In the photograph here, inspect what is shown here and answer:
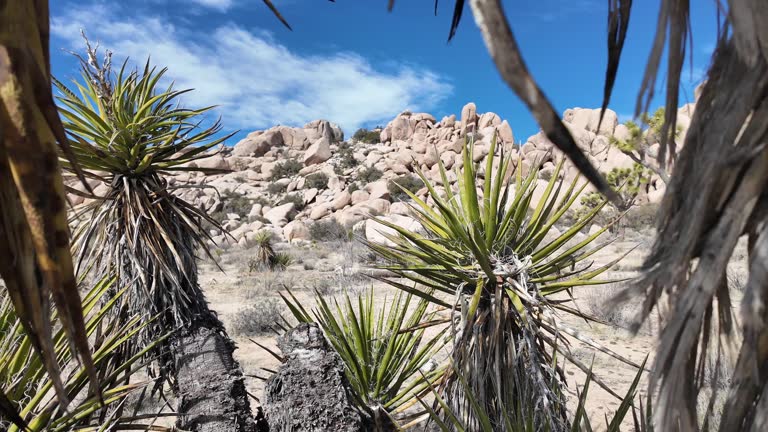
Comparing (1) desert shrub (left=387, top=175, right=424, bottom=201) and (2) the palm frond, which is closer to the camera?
(2) the palm frond

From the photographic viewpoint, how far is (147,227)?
3.70m

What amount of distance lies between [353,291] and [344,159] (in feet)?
123

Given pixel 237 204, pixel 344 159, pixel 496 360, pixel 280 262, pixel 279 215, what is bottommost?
pixel 280 262

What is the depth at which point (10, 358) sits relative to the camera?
2514 mm

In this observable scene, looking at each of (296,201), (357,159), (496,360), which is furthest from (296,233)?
(496,360)

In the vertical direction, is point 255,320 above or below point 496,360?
below

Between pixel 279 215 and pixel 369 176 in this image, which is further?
pixel 369 176

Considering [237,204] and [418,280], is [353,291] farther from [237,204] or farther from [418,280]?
[237,204]

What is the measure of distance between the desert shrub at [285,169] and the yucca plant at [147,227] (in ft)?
134

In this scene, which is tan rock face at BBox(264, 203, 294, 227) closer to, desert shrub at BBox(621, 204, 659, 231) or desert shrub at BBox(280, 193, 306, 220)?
desert shrub at BBox(280, 193, 306, 220)

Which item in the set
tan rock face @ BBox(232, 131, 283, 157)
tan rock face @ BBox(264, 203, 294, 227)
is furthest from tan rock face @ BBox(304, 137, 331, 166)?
tan rock face @ BBox(264, 203, 294, 227)

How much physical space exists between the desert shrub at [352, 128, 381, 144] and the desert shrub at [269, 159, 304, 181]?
8.56 meters

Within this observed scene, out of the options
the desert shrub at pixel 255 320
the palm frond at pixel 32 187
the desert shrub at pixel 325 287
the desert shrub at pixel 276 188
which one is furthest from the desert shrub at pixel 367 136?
the palm frond at pixel 32 187

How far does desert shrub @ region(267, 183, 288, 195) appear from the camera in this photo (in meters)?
40.7
